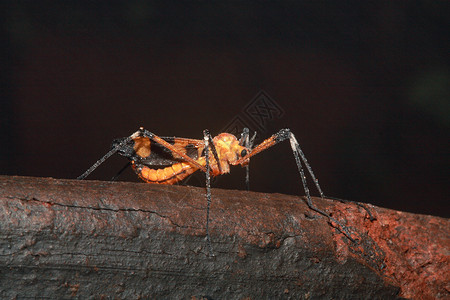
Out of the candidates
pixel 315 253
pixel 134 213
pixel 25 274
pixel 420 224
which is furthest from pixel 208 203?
pixel 420 224

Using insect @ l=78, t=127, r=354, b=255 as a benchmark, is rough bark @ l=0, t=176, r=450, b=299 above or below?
below

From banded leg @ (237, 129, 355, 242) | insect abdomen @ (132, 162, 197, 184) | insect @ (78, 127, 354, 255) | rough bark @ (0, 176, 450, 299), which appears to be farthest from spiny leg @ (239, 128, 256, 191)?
rough bark @ (0, 176, 450, 299)

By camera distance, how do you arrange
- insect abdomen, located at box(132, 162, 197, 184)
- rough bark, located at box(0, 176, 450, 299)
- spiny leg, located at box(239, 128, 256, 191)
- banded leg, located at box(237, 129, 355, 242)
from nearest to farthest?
rough bark, located at box(0, 176, 450, 299), banded leg, located at box(237, 129, 355, 242), insect abdomen, located at box(132, 162, 197, 184), spiny leg, located at box(239, 128, 256, 191)

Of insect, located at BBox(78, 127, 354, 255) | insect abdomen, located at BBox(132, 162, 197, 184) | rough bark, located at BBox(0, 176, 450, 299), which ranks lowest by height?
rough bark, located at BBox(0, 176, 450, 299)

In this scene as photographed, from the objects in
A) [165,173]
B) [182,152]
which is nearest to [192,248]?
[165,173]

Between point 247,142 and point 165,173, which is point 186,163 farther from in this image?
point 247,142

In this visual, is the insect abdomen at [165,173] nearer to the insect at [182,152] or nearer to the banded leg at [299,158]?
the insect at [182,152]

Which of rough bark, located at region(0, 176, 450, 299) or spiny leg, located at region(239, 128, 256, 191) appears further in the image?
spiny leg, located at region(239, 128, 256, 191)

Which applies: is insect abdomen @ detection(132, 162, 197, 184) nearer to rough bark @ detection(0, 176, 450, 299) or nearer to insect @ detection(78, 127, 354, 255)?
insect @ detection(78, 127, 354, 255)
